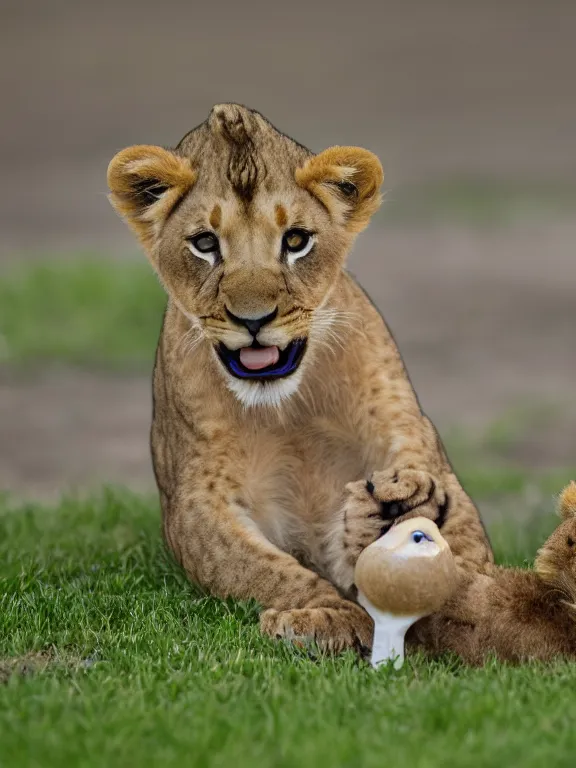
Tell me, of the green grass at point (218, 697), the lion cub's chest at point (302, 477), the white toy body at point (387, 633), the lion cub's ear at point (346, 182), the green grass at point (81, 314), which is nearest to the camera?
the green grass at point (218, 697)

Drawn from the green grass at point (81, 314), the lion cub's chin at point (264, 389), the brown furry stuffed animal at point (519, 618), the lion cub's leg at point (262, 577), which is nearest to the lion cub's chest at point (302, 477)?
the lion cub's leg at point (262, 577)

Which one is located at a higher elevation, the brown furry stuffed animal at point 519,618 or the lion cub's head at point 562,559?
the lion cub's head at point 562,559

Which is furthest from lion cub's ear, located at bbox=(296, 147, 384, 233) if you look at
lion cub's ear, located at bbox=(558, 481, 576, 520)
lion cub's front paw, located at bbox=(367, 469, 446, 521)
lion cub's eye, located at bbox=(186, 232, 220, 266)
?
lion cub's ear, located at bbox=(558, 481, 576, 520)

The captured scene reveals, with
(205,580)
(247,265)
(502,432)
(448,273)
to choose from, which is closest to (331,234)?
(247,265)

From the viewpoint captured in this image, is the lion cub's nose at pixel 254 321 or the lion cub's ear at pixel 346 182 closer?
the lion cub's nose at pixel 254 321

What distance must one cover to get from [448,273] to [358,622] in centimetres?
1136

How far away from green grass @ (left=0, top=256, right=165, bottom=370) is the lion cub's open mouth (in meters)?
7.55

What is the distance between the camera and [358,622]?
4.41 metres

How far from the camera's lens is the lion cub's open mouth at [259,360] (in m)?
4.54

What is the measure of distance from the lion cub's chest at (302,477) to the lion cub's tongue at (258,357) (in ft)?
1.59

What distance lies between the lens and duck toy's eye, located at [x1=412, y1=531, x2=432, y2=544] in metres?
4.07

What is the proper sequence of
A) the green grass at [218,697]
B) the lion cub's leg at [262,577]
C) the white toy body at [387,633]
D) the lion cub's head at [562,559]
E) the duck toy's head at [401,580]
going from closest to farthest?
1. the green grass at [218,697]
2. the duck toy's head at [401,580]
3. the white toy body at [387,633]
4. the lion cub's head at [562,559]
5. the lion cub's leg at [262,577]

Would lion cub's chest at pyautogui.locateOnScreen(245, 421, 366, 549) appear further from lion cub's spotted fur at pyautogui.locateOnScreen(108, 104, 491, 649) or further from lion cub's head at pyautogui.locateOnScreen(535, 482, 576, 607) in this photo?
lion cub's head at pyautogui.locateOnScreen(535, 482, 576, 607)

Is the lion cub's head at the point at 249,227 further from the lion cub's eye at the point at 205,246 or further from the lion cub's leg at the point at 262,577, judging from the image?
the lion cub's leg at the point at 262,577
